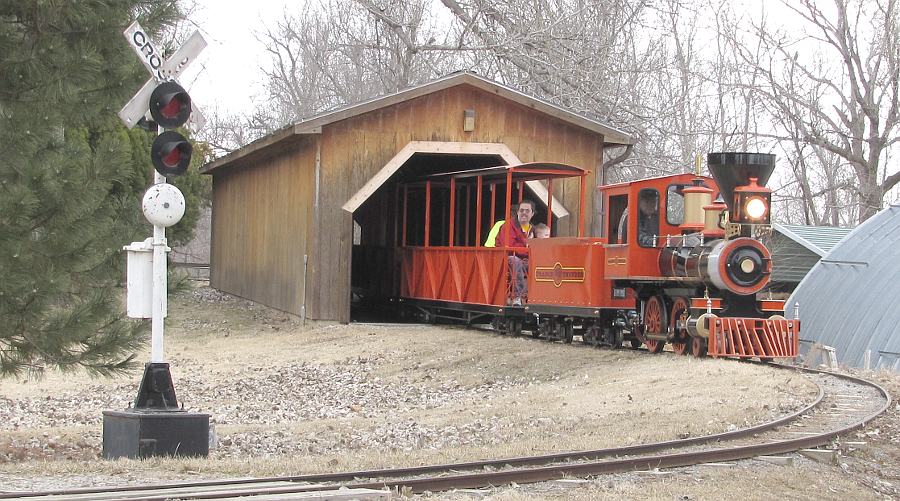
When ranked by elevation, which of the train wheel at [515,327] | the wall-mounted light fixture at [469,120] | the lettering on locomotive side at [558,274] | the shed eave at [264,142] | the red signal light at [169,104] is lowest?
A: the train wheel at [515,327]

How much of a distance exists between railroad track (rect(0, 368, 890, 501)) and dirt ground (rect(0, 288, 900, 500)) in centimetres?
19

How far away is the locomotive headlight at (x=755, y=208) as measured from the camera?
1472cm

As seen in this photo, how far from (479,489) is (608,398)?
18.0 ft

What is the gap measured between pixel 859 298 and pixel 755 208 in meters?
6.86

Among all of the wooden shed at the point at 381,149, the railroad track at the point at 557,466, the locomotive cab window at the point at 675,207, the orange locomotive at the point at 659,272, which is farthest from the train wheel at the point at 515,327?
the railroad track at the point at 557,466

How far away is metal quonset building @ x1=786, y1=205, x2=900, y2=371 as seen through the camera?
64.5 ft

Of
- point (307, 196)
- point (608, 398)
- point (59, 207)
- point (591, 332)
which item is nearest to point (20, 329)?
point (59, 207)

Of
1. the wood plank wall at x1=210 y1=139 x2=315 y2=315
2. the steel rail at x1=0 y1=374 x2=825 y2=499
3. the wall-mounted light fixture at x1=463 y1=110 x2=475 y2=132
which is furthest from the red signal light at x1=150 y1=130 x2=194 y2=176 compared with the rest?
the wall-mounted light fixture at x1=463 y1=110 x2=475 y2=132

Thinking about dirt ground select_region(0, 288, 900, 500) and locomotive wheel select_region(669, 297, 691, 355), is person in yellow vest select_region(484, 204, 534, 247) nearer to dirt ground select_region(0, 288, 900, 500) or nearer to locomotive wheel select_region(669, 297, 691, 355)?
dirt ground select_region(0, 288, 900, 500)

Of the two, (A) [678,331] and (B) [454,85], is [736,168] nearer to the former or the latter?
(A) [678,331]

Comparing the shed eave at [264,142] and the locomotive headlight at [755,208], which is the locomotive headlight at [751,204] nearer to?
the locomotive headlight at [755,208]

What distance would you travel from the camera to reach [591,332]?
58.6ft

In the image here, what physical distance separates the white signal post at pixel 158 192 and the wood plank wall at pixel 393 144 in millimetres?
12727

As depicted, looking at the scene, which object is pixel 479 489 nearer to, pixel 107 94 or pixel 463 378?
pixel 107 94
